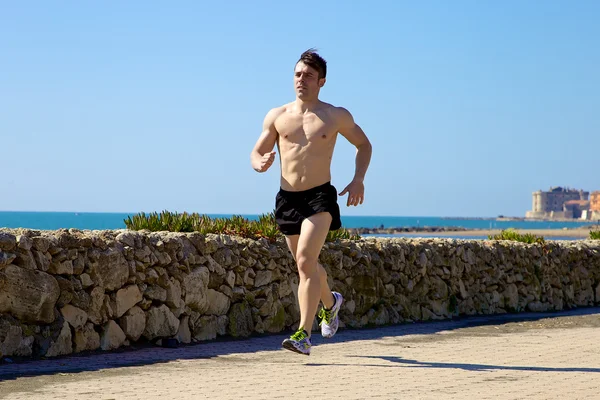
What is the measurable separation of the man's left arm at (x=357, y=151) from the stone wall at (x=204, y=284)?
7.15 feet

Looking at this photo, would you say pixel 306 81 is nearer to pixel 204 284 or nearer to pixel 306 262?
pixel 306 262

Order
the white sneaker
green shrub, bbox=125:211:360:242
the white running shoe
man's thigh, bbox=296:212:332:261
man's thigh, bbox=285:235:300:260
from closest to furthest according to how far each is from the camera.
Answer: the white running shoe, man's thigh, bbox=296:212:332:261, man's thigh, bbox=285:235:300:260, the white sneaker, green shrub, bbox=125:211:360:242

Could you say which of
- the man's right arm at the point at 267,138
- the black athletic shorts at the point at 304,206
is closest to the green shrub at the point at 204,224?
the man's right arm at the point at 267,138

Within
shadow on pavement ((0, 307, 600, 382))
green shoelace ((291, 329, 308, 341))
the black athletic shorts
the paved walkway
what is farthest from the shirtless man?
shadow on pavement ((0, 307, 600, 382))

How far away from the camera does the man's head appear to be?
7.84 metres

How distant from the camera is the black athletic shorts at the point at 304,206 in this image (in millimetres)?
7723

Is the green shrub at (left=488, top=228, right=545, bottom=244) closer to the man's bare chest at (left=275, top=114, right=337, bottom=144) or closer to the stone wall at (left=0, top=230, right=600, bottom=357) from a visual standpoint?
the stone wall at (left=0, top=230, right=600, bottom=357)

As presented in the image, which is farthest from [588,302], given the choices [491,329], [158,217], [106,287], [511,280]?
[106,287]

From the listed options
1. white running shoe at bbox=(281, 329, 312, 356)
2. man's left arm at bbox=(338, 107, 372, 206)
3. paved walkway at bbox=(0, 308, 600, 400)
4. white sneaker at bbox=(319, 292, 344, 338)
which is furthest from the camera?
white sneaker at bbox=(319, 292, 344, 338)

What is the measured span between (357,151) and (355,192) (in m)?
0.50

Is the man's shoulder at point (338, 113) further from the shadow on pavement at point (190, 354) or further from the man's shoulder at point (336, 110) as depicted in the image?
the shadow on pavement at point (190, 354)

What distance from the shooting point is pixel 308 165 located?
780 centimetres

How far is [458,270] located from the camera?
43.0ft

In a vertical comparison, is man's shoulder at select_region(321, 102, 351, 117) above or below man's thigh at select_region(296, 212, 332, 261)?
above
